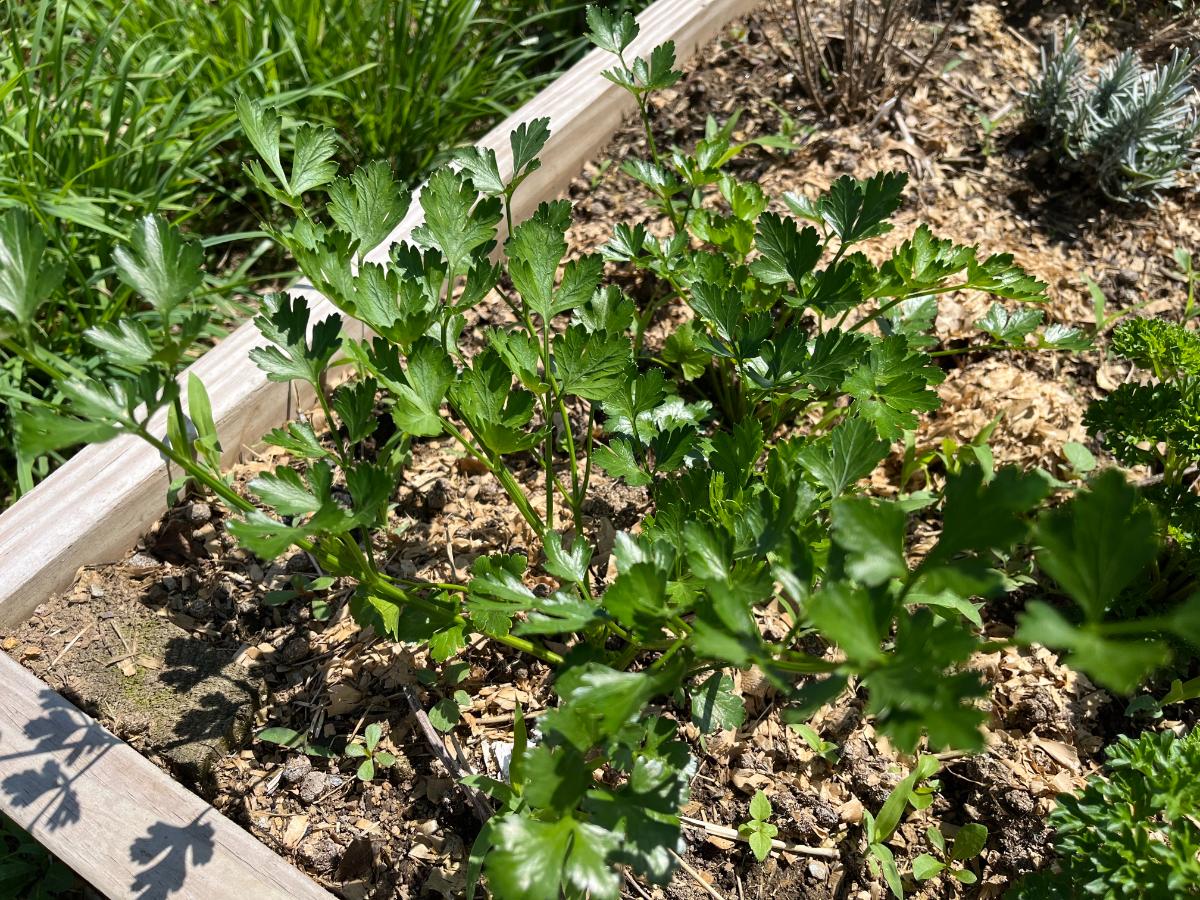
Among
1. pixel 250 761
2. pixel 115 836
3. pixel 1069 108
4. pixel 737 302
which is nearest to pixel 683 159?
pixel 737 302

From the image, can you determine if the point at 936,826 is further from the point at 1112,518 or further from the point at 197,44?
the point at 197,44

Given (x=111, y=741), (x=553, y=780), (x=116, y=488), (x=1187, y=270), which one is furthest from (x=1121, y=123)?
(x=111, y=741)

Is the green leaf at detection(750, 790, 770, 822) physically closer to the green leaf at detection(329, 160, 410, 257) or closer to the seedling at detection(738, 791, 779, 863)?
the seedling at detection(738, 791, 779, 863)

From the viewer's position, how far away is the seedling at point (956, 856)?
143cm

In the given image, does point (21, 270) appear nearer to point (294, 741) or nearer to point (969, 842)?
point (294, 741)

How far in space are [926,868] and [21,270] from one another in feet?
4.73

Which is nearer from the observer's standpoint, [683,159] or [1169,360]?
[1169,360]

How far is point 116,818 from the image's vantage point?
138 cm

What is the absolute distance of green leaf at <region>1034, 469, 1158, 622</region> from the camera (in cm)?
84

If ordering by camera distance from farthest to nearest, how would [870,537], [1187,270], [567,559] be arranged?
[1187,270] < [567,559] < [870,537]

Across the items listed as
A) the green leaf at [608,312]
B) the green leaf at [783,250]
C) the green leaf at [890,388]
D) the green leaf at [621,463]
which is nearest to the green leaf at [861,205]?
the green leaf at [783,250]

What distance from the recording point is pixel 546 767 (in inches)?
41.0

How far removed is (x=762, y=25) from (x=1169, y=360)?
1817 millimetres

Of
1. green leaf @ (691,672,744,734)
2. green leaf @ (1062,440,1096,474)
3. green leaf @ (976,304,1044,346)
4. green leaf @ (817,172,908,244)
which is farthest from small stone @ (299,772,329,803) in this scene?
green leaf @ (1062,440,1096,474)
